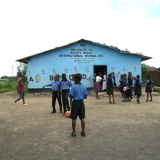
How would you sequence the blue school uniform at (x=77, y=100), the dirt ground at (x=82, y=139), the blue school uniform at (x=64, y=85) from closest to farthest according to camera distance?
the dirt ground at (x=82, y=139), the blue school uniform at (x=77, y=100), the blue school uniform at (x=64, y=85)

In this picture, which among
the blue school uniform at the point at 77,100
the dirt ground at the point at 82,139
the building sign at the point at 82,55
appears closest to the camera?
the dirt ground at the point at 82,139

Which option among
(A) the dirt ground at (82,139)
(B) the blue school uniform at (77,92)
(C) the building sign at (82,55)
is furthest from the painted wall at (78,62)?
(B) the blue school uniform at (77,92)

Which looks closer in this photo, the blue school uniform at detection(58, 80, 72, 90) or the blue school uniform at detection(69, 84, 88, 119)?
the blue school uniform at detection(69, 84, 88, 119)

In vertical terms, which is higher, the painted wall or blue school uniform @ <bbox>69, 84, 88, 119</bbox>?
the painted wall

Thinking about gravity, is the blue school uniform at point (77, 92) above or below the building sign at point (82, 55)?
below

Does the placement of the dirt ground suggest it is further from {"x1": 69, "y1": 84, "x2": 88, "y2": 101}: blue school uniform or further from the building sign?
the building sign

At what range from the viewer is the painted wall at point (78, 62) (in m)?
13.5

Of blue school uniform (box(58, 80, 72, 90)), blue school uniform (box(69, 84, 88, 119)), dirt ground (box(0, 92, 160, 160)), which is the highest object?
blue school uniform (box(58, 80, 72, 90))

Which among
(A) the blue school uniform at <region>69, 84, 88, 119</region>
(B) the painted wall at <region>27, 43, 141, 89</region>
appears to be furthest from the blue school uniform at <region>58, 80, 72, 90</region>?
(B) the painted wall at <region>27, 43, 141, 89</region>

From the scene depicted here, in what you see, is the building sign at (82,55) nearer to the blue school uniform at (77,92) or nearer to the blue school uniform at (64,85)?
the blue school uniform at (64,85)

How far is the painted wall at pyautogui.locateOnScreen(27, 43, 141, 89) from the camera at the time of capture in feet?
44.4

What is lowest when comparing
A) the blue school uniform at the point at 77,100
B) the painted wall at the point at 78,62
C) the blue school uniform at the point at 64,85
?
the blue school uniform at the point at 77,100

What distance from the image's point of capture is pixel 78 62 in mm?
13742

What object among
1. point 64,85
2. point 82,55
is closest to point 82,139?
point 64,85
